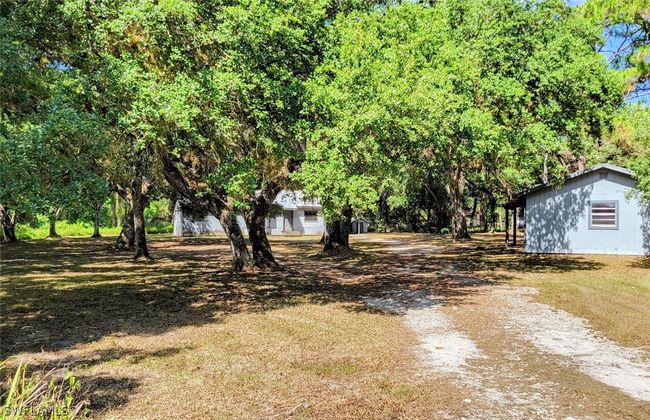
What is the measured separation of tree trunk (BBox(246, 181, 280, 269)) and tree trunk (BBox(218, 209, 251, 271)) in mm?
506

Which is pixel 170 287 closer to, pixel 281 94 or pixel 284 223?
pixel 281 94

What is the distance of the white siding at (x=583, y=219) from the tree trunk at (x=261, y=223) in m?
15.1

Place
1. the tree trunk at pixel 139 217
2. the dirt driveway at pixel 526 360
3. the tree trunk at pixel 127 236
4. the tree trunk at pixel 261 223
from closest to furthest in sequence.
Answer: the dirt driveway at pixel 526 360 → the tree trunk at pixel 261 223 → the tree trunk at pixel 139 217 → the tree trunk at pixel 127 236

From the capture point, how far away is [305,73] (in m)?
12.5

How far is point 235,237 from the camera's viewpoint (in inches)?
693

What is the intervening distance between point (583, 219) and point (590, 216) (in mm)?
367

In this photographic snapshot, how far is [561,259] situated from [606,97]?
833 cm

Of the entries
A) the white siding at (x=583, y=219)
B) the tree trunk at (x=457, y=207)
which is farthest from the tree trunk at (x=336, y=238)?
the tree trunk at (x=457, y=207)

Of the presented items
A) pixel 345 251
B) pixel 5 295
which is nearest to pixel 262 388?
pixel 5 295

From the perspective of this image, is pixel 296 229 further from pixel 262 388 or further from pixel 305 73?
pixel 262 388

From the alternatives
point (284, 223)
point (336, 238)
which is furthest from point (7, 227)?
point (336, 238)

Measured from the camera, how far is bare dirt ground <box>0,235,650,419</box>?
5.95 meters

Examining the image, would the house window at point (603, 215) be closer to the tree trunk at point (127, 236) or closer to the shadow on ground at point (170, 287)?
the shadow on ground at point (170, 287)

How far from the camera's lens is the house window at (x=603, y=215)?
24266 mm
